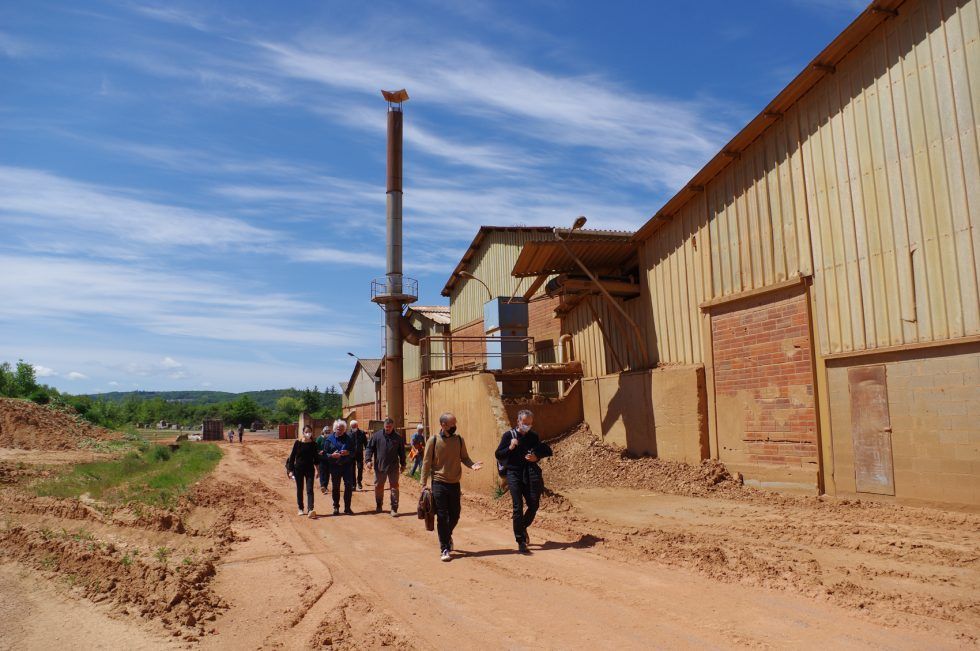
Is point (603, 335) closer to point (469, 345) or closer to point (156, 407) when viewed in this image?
point (469, 345)

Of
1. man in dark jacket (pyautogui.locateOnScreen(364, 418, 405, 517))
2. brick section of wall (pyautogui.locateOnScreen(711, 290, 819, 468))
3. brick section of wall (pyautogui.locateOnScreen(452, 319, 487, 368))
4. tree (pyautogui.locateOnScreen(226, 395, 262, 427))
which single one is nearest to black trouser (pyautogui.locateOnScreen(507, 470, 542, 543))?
man in dark jacket (pyautogui.locateOnScreen(364, 418, 405, 517))

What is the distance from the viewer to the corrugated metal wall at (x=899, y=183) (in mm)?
10258

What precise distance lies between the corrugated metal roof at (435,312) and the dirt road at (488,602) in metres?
25.2

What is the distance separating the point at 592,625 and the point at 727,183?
11.6 meters

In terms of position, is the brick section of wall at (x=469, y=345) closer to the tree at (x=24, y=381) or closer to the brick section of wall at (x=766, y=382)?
the brick section of wall at (x=766, y=382)

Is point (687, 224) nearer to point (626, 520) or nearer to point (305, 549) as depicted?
point (626, 520)

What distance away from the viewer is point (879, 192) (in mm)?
11445

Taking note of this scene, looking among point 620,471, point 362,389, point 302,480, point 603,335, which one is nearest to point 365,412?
point 362,389

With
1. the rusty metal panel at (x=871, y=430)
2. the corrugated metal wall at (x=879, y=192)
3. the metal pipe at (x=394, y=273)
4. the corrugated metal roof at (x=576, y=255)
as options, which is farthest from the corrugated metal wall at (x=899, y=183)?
the metal pipe at (x=394, y=273)

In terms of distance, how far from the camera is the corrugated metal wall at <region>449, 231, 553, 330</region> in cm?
2608

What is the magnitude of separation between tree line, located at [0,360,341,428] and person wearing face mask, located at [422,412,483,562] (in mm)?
50239

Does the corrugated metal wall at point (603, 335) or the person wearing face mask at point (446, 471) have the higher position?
the corrugated metal wall at point (603, 335)

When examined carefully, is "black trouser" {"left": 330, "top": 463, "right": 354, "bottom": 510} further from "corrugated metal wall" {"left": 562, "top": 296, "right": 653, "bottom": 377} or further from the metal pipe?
the metal pipe

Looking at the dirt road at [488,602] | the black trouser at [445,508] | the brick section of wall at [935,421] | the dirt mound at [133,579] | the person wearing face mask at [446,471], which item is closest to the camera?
the dirt road at [488,602]
